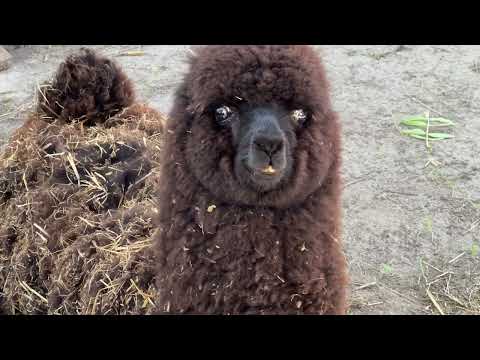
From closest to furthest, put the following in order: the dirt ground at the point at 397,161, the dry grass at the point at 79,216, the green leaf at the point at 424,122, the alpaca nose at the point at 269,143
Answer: the alpaca nose at the point at 269,143
the dry grass at the point at 79,216
the dirt ground at the point at 397,161
the green leaf at the point at 424,122

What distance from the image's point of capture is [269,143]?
2.33 meters

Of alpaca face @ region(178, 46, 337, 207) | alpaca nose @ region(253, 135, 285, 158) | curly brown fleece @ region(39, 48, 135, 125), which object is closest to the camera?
alpaca nose @ region(253, 135, 285, 158)

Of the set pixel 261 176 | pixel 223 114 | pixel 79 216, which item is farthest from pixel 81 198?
pixel 261 176

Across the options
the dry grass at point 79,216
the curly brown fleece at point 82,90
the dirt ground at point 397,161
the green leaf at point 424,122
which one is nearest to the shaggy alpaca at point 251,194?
the dry grass at point 79,216

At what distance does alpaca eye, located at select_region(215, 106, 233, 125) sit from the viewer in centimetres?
249

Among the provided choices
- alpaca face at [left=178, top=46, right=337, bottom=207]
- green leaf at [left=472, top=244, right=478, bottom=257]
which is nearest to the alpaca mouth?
alpaca face at [left=178, top=46, right=337, bottom=207]

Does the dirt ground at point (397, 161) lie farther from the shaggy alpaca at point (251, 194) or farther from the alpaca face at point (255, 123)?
the alpaca face at point (255, 123)

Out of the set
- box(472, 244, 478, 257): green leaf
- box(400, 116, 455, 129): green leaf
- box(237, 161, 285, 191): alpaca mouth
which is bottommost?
box(472, 244, 478, 257): green leaf

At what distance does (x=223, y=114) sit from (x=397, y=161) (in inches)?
129

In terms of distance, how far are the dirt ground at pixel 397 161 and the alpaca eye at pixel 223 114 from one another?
6.40ft

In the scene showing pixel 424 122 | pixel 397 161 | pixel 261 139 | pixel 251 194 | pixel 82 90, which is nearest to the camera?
pixel 261 139

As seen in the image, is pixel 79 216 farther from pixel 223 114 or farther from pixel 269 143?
pixel 269 143

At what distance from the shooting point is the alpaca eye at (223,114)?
97.9 inches

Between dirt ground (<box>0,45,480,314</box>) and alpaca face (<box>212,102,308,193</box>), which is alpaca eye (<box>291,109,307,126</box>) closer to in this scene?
alpaca face (<box>212,102,308,193</box>)
